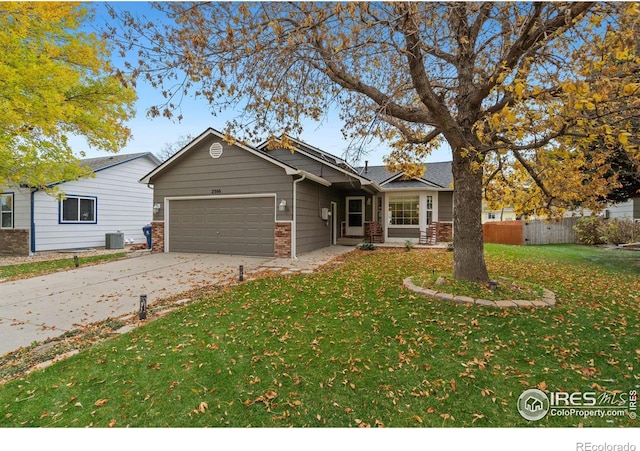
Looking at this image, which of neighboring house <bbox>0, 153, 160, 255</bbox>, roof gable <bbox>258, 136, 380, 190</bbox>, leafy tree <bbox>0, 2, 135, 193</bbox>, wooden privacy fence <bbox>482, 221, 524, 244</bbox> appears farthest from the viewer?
wooden privacy fence <bbox>482, 221, 524, 244</bbox>

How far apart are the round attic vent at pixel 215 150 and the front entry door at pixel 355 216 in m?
7.07

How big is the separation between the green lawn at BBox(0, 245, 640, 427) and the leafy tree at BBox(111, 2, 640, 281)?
1.88 m

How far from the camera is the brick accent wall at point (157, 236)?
12.4 metres

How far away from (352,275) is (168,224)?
28.4ft

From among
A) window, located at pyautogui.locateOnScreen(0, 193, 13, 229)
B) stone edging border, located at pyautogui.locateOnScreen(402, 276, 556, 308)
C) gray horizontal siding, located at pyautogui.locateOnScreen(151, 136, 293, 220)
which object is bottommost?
stone edging border, located at pyautogui.locateOnScreen(402, 276, 556, 308)

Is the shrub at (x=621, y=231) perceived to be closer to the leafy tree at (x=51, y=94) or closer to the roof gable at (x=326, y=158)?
the roof gable at (x=326, y=158)

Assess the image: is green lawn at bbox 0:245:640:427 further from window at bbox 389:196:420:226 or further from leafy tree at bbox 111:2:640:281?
window at bbox 389:196:420:226

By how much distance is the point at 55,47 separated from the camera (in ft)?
31.8

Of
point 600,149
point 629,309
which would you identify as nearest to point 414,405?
point 629,309

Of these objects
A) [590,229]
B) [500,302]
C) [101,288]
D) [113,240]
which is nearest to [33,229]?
[113,240]

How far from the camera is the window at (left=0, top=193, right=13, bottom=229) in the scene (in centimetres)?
1289

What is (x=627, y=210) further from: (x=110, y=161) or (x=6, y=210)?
(x=6, y=210)

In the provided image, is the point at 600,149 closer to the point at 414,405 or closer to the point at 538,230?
the point at 414,405

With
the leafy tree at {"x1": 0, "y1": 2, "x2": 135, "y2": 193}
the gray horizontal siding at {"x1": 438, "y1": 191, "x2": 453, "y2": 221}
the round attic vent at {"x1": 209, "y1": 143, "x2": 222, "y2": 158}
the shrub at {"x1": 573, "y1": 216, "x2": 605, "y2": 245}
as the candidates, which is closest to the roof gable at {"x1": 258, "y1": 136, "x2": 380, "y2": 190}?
the round attic vent at {"x1": 209, "y1": 143, "x2": 222, "y2": 158}
